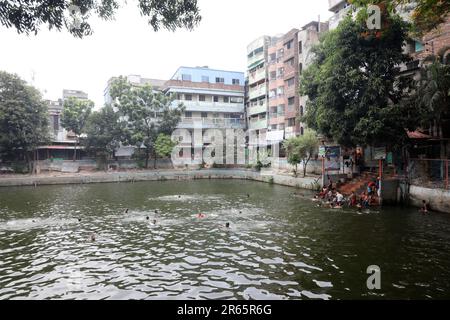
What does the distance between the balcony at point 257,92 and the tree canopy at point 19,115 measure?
39.2 metres

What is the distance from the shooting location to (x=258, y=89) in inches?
2635

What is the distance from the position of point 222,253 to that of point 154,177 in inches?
1587

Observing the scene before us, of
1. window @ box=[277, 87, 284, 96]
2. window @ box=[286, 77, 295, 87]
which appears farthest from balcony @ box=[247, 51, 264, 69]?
window @ box=[286, 77, 295, 87]

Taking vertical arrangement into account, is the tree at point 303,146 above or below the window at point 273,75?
below

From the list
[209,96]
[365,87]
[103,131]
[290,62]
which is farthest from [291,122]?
[103,131]

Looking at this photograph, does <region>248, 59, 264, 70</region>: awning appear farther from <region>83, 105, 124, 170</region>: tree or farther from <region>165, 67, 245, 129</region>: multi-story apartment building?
<region>83, 105, 124, 170</region>: tree

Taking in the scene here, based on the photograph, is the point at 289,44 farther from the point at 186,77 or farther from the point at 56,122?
the point at 56,122

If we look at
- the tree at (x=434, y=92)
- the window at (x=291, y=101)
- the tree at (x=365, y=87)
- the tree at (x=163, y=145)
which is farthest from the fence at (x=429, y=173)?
the tree at (x=163, y=145)

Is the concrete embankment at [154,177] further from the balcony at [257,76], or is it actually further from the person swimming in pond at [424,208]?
the balcony at [257,76]

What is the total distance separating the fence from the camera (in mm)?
23906

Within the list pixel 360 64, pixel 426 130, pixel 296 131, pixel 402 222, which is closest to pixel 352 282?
pixel 402 222

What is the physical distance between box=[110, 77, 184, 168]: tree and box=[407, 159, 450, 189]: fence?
4322 cm

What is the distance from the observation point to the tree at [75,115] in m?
60.3

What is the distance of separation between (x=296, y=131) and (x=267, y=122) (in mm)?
10462
